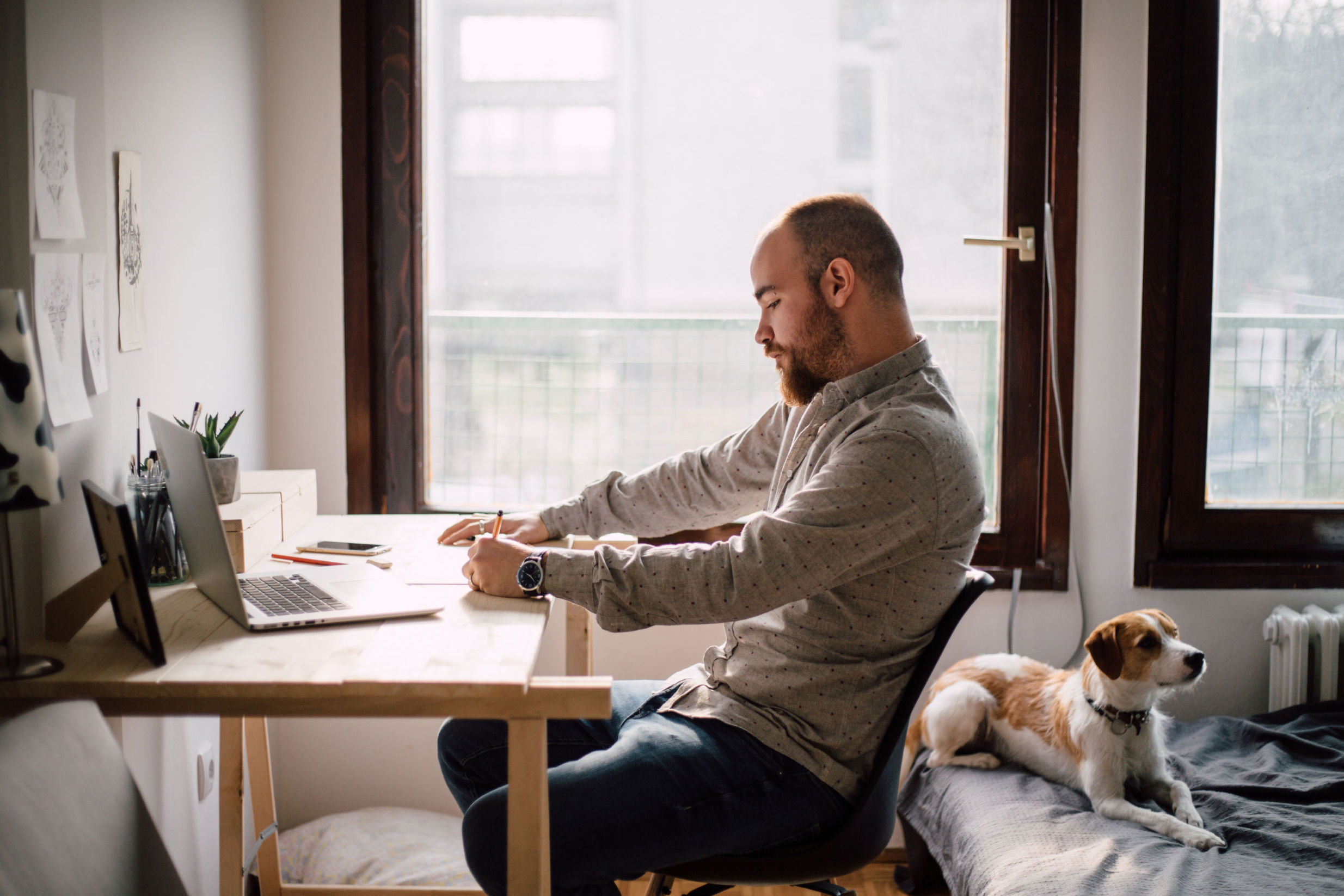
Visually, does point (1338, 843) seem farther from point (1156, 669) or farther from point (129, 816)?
point (129, 816)

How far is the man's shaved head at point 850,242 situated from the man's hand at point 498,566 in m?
0.60

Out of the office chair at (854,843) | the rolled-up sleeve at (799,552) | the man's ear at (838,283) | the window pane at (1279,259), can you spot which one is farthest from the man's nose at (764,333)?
the window pane at (1279,259)

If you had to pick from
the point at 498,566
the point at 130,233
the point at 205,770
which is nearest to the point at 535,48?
the point at 130,233

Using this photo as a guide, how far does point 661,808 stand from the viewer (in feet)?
4.42

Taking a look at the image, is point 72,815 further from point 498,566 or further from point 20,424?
point 498,566

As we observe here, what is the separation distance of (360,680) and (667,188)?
60.9 inches

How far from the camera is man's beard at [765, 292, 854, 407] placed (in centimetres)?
158

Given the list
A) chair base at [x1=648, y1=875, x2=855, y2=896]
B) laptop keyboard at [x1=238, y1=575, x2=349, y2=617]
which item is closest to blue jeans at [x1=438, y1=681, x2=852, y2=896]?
chair base at [x1=648, y1=875, x2=855, y2=896]

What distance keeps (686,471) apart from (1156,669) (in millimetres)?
872

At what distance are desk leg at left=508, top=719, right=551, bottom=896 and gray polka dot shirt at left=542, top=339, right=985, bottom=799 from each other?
210mm

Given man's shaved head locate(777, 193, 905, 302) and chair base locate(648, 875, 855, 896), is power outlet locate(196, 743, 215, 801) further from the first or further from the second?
man's shaved head locate(777, 193, 905, 302)

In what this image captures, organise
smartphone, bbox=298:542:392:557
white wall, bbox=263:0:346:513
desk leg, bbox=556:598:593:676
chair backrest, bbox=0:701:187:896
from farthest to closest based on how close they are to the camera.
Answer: white wall, bbox=263:0:346:513 → desk leg, bbox=556:598:593:676 → smartphone, bbox=298:542:392:557 → chair backrest, bbox=0:701:187:896

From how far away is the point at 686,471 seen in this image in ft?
6.21

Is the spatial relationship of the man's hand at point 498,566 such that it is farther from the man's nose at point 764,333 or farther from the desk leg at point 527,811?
the man's nose at point 764,333
